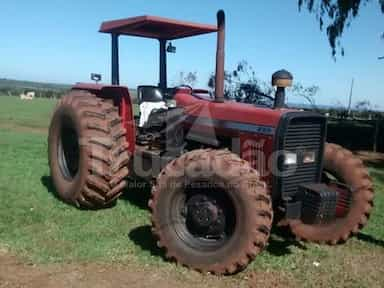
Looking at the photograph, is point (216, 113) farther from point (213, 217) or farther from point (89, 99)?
point (89, 99)

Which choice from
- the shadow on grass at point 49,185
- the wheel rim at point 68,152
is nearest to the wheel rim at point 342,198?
the wheel rim at point 68,152

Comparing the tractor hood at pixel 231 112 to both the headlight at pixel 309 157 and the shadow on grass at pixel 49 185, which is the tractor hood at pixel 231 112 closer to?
the headlight at pixel 309 157

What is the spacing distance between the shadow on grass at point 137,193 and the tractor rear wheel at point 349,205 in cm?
220

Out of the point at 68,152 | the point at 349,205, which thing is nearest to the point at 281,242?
the point at 349,205

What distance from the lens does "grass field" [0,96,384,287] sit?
4.58 m

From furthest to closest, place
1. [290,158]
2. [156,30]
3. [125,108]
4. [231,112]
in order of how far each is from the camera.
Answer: [156,30], [125,108], [231,112], [290,158]

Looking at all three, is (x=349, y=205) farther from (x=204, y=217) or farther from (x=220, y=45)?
(x=220, y=45)

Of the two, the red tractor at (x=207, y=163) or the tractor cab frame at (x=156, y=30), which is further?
the tractor cab frame at (x=156, y=30)

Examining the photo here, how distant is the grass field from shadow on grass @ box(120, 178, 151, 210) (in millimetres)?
15

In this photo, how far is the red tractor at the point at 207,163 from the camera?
4504 millimetres

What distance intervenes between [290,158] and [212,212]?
101cm

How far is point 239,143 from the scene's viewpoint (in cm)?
529

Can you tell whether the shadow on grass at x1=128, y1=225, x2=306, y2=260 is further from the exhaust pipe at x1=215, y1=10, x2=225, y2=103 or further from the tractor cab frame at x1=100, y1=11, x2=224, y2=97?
the tractor cab frame at x1=100, y1=11, x2=224, y2=97

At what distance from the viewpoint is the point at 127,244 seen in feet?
16.6
